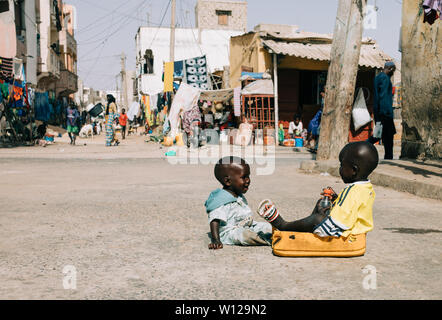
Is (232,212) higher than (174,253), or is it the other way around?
(232,212)

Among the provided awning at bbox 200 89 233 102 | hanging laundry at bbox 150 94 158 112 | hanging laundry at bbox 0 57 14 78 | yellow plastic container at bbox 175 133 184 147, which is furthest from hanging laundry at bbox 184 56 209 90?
hanging laundry at bbox 150 94 158 112

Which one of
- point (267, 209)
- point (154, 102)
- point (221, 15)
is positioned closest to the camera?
point (267, 209)

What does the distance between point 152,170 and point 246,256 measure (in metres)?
6.35

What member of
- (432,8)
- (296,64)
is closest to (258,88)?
(296,64)

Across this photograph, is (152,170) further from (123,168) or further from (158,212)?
(158,212)

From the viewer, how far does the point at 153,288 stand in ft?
8.54

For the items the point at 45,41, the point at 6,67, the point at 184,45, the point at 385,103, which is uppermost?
the point at 184,45

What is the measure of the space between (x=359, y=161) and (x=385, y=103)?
6477mm

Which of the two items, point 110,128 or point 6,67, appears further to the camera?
point 110,128

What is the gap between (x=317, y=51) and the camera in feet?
59.0

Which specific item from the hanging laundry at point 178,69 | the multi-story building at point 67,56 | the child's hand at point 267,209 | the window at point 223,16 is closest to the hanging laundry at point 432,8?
the child's hand at point 267,209

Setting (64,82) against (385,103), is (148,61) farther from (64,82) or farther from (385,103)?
(385,103)

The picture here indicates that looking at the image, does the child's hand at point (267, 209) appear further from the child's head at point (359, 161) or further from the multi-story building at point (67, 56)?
the multi-story building at point (67, 56)

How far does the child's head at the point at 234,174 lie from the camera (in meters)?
3.55
